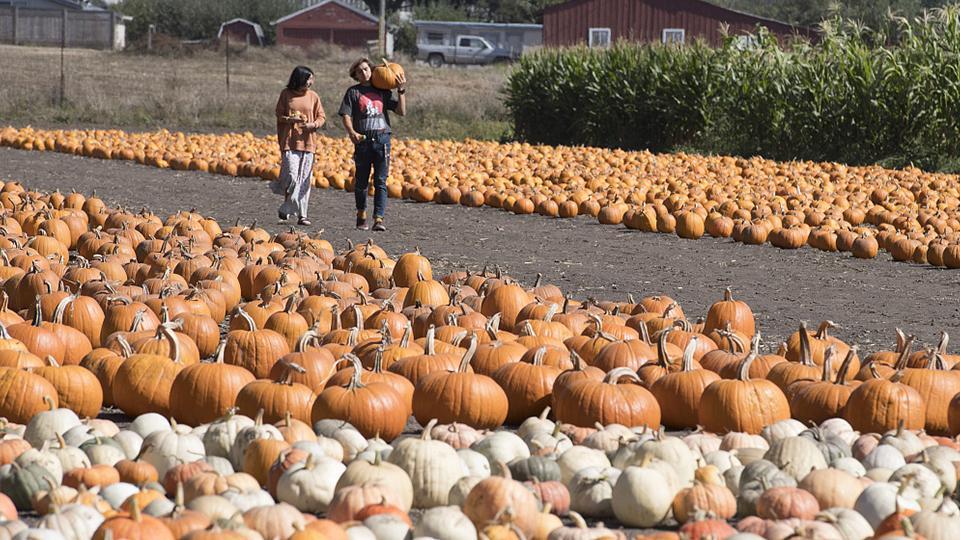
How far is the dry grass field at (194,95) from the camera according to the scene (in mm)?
33156

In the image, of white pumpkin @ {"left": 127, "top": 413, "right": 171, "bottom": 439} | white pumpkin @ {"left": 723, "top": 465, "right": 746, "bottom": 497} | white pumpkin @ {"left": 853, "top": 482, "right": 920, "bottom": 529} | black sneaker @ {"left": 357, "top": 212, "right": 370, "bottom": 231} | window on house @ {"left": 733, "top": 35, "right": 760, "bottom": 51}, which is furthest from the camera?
window on house @ {"left": 733, "top": 35, "right": 760, "bottom": 51}

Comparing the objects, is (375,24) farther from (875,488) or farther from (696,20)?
(875,488)

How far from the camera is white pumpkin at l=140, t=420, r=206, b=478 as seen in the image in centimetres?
453

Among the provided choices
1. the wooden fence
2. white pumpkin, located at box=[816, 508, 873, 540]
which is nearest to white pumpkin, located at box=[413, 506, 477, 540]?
white pumpkin, located at box=[816, 508, 873, 540]

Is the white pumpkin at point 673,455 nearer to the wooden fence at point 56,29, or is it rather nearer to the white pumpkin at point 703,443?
the white pumpkin at point 703,443

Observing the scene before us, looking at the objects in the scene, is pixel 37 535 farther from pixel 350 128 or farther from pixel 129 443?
pixel 350 128

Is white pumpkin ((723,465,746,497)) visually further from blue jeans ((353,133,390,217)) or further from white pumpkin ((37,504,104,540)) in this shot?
blue jeans ((353,133,390,217))

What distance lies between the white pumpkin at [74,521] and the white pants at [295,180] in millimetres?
9908

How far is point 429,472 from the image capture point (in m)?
4.38

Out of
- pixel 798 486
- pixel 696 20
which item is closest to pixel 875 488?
pixel 798 486

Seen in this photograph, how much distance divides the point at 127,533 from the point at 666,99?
24336 mm

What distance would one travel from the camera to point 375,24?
3268 inches

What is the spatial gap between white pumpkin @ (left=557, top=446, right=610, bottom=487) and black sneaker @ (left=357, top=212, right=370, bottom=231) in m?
8.90

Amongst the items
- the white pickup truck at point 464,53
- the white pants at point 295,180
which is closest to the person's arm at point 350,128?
the white pants at point 295,180
